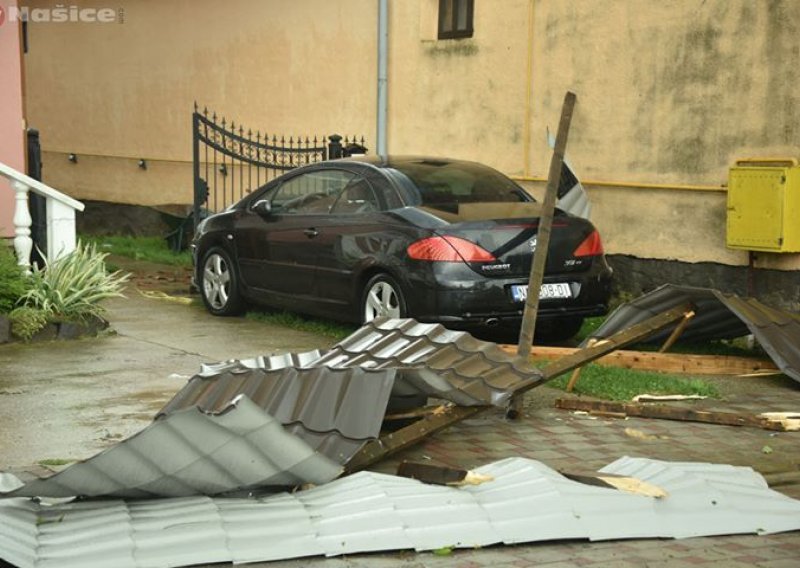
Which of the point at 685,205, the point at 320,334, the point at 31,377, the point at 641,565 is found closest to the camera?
the point at 641,565

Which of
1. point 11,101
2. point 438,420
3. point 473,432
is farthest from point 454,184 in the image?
point 438,420

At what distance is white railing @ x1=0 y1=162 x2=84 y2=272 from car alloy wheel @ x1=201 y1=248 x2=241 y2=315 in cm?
146

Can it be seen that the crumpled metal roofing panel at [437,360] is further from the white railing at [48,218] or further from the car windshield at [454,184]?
the white railing at [48,218]

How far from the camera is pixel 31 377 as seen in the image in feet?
33.4

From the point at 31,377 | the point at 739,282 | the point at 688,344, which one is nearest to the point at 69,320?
the point at 31,377

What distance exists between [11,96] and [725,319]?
7151 millimetres

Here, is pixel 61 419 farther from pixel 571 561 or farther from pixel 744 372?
Answer: pixel 744 372

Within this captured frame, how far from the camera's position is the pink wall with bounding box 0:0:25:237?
44.8 ft

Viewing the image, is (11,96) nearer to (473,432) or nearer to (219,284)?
(219,284)

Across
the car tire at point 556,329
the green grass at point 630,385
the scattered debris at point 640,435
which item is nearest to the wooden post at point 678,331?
the green grass at point 630,385

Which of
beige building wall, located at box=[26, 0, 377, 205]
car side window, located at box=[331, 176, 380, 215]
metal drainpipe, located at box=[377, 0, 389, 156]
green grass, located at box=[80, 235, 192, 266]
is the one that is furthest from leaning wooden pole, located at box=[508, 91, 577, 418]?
green grass, located at box=[80, 235, 192, 266]

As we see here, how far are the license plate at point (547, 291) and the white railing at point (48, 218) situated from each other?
3973 mm

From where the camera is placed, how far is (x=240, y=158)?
56.1 feet

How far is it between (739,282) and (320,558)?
7.82 m
